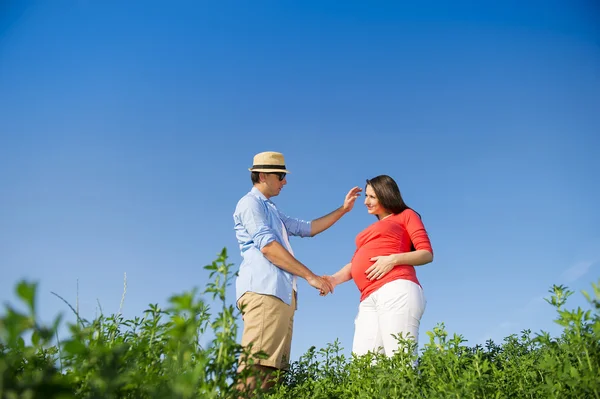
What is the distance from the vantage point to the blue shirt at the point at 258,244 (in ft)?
19.6

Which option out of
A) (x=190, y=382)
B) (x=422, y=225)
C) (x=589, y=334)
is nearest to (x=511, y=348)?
(x=422, y=225)

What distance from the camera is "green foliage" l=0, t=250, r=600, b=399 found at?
4.69ft

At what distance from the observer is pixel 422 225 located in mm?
5969

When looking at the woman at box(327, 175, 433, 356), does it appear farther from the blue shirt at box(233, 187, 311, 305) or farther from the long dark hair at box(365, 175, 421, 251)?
the blue shirt at box(233, 187, 311, 305)

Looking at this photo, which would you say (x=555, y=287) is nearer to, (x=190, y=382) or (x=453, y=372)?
(x=453, y=372)

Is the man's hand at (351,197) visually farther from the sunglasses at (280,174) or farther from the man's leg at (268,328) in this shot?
the man's leg at (268,328)

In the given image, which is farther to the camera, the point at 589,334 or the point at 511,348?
the point at 511,348

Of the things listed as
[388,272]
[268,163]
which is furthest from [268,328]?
[268,163]

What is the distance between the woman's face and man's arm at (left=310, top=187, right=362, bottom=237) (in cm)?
124

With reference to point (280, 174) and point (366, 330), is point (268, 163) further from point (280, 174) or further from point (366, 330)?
point (366, 330)

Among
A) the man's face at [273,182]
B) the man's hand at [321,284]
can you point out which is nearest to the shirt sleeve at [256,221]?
the man's face at [273,182]

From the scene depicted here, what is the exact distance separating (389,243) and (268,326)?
1.66 m

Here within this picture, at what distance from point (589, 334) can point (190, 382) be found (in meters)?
2.54

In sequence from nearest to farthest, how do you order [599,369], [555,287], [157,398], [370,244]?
1. [157,398]
2. [599,369]
3. [555,287]
4. [370,244]
